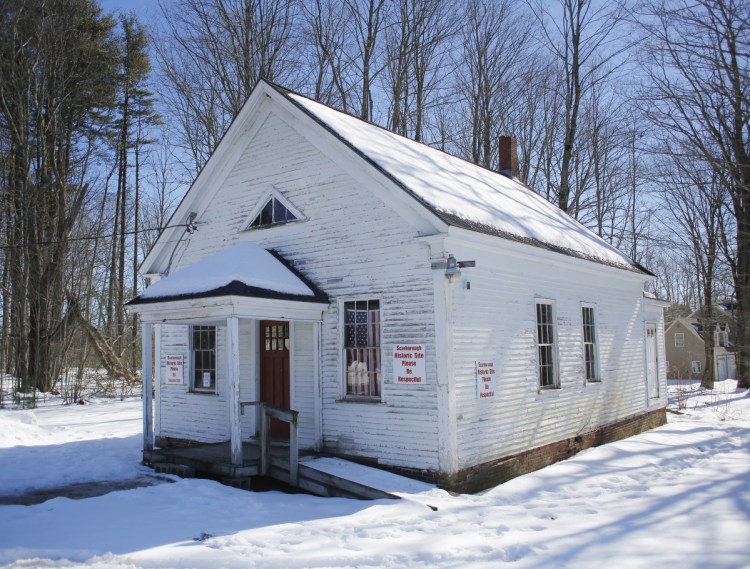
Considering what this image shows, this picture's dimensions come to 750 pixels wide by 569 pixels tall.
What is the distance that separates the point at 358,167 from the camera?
10047 millimetres

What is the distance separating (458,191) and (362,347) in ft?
11.4

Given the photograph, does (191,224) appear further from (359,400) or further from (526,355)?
(526,355)

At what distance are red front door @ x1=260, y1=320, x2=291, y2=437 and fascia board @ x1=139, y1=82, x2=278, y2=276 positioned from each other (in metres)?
3.01

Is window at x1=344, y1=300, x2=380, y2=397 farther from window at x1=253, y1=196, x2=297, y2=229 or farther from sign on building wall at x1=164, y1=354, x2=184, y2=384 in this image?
sign on building wall at x1=164, y1=354, x2=184, y2=384

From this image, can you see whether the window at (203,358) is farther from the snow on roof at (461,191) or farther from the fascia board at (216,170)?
the snow on roof at (461,191)

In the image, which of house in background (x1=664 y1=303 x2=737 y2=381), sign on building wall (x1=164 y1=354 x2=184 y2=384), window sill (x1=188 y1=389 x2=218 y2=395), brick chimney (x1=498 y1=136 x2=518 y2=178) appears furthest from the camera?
house in background (x1=664 y1=303 x2=737 y2=381)

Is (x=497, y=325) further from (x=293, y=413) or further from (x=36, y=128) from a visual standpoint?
(x=36, y=128)

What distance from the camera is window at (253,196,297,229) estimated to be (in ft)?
36.7

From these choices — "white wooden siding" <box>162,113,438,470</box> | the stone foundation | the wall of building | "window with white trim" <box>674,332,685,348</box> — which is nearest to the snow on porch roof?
"white wooden siding" <box>162,113,438,470</box>

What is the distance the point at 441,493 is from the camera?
842 centimetres

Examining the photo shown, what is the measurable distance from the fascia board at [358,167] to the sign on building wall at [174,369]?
504 cm

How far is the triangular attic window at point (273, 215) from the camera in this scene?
36.7 feet

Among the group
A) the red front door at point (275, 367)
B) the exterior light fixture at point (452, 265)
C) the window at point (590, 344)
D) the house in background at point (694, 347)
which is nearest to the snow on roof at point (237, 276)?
the red front door at point (275, 367)

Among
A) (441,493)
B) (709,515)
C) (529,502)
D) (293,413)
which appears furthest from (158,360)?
(709,515)
